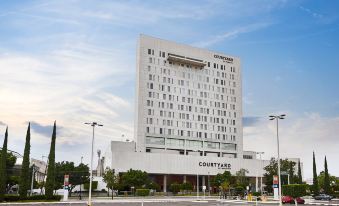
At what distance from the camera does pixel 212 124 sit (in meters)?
147

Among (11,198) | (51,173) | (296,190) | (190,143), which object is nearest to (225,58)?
(190,143)

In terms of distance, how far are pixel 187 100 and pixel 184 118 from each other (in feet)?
23.7

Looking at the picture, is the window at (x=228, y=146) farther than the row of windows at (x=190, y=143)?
Yes

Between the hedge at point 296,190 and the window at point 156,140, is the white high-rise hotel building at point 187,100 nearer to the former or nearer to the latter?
the window at point 156,140

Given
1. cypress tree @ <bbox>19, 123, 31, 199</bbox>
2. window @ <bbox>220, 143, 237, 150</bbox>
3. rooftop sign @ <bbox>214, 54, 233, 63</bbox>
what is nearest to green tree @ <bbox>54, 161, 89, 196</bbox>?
cypress tree @ <bbox>19, 123, 31, 199</bbox>

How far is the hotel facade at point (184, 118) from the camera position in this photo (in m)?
133

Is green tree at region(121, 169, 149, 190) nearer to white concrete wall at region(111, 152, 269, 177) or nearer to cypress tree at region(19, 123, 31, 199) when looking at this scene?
white concrete wall at region(111, 152, 269, 177)

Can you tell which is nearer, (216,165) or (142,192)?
(142,192)

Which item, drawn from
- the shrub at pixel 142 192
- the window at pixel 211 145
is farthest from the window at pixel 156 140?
the shrub at pixel 142 192

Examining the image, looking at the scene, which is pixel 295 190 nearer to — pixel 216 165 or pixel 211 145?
pixel 216 165

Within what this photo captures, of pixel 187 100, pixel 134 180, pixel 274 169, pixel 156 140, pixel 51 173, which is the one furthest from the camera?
pixel 187 100

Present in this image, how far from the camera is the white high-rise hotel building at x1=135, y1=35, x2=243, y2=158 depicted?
136125 mm

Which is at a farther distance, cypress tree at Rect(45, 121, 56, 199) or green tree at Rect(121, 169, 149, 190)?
green tree at Rect(121, 169, 149, 190)

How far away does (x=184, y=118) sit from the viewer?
142 m
